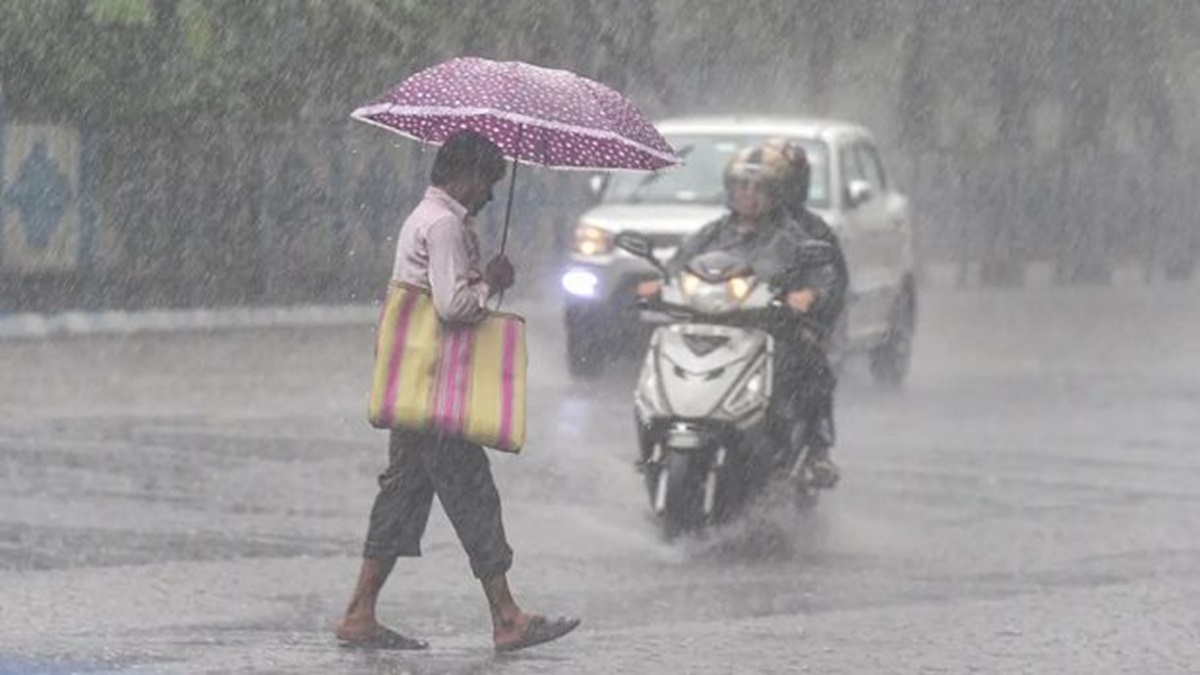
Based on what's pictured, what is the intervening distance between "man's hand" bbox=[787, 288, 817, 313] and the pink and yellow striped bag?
3.42 meters

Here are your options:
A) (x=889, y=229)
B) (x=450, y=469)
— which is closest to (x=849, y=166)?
(x=889, y=229)

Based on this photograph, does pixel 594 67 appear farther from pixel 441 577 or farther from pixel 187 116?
pixel 441 577

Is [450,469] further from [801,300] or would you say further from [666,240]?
[666,240]

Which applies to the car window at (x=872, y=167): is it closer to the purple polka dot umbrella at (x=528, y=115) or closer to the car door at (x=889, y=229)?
the car door at (x=889, y=229)

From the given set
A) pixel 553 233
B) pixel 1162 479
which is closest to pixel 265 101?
pixel 553 233

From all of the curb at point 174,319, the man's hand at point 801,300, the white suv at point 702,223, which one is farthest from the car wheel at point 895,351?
the man's hand at point 801,300

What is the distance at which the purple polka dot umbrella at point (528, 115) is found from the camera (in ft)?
31.4

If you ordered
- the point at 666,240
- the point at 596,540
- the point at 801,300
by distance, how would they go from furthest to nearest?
the point at 666,240
the point at 801,300
the point at 596,540

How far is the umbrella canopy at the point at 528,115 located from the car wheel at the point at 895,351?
38.2ft

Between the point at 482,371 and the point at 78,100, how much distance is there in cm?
1991

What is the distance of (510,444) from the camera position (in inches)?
376

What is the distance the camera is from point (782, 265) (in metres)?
13.1

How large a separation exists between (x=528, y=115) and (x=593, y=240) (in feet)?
38.8

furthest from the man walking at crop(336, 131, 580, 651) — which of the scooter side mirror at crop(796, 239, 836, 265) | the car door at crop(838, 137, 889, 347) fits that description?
the car door at crop(838, 137, 889, 347)
